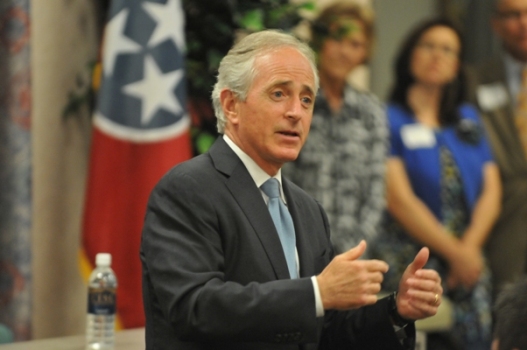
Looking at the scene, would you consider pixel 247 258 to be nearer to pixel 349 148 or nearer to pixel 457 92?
pixel 349 148

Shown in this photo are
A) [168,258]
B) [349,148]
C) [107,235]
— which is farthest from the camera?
[349,148]

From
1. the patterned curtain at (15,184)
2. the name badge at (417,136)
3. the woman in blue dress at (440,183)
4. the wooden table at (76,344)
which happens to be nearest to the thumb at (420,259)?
the wooden table at (76,344)

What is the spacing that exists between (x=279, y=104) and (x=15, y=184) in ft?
6.81

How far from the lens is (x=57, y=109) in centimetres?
416

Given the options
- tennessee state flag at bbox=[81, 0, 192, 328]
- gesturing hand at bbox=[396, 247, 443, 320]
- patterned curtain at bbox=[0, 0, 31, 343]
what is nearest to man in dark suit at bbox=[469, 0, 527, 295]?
tennessee state flag at bbox=[81, 0, 192, 328]

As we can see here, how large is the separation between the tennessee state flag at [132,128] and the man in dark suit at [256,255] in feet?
5.38

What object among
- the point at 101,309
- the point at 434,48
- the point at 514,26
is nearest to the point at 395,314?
the point at 101,309

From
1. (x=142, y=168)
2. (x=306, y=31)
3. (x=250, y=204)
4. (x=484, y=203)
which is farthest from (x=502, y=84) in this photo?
(x=250, y=204)

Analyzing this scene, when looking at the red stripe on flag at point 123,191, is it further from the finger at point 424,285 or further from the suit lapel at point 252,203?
the finger at point 424,285

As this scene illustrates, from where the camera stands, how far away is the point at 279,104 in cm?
204

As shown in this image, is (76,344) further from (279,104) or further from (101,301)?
(279,104)

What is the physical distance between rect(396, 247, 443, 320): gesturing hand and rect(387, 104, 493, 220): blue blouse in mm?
2895

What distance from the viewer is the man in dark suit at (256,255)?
182cm

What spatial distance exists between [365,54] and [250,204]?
9.53 ft
